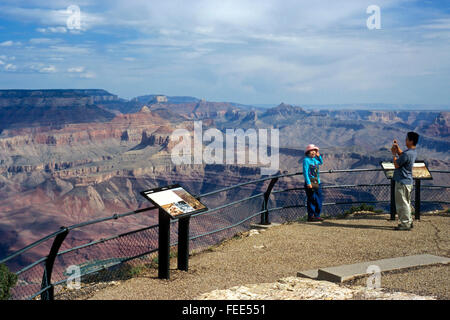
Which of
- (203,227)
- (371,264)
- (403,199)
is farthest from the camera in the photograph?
(203,227)

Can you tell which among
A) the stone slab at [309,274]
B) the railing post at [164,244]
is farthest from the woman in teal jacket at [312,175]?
the railing post at [164,244]

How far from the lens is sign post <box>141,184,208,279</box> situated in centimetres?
652

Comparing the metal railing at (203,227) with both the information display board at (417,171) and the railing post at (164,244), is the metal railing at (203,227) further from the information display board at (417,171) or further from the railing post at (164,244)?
the information display board at (417,171)

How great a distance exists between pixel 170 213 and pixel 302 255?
9.38ft

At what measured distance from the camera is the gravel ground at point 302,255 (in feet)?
20.2

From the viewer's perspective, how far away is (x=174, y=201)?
6.76 meters

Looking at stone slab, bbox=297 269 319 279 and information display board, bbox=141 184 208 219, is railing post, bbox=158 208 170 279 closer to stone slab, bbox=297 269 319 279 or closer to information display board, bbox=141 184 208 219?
information display board, bbox=141 184 208 219

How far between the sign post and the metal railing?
0.30 metres

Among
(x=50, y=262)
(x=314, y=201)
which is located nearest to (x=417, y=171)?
(x=314, y=201)

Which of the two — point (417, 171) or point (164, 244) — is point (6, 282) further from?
point (417, 171)

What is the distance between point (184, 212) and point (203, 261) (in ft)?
5.63

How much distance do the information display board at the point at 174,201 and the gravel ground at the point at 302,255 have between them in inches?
39.7
